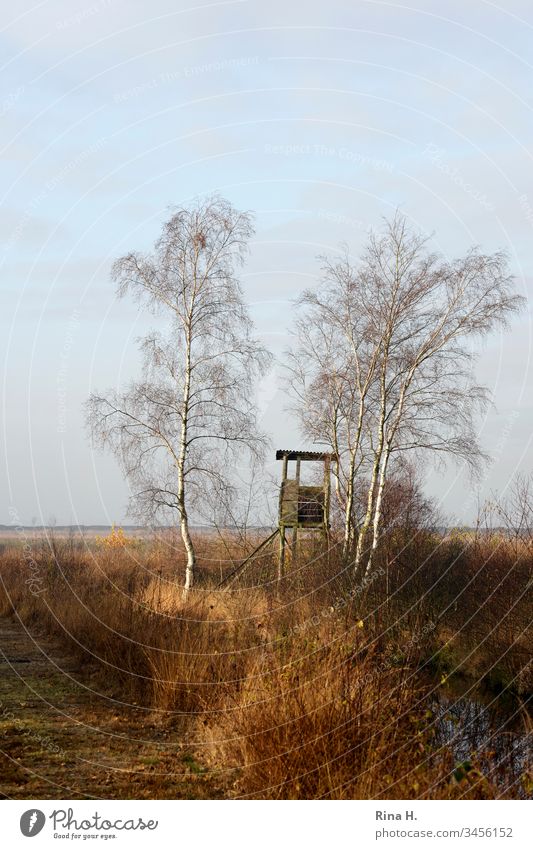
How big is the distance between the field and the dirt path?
27mm

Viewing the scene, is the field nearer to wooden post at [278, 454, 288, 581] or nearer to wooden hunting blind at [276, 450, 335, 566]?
wooden post at [278, 454, 288, 581]

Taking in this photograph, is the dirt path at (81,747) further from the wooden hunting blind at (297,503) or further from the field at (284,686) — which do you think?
the wooden hunting blind at (297,503)

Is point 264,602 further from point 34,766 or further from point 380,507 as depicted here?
point 34,766

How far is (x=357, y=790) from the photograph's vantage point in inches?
244

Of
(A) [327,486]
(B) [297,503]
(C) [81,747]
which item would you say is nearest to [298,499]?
(B) [297,503]

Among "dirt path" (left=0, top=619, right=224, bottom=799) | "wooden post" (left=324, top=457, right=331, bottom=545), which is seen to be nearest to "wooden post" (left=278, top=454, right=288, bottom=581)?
"wooden post" (left=324, top=457, right=331, bottom=545)

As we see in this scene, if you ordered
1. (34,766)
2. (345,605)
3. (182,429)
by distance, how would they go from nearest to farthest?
(34,766), (345,605), (182,429)

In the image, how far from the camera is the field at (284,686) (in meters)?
6.73

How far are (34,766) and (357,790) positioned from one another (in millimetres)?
3099

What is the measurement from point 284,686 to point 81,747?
2.28 m

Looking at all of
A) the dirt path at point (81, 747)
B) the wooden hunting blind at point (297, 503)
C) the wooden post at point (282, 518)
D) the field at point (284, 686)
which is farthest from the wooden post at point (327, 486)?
the dirt path at point (81, 747)

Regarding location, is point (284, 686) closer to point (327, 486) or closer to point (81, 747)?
point (81, 747)

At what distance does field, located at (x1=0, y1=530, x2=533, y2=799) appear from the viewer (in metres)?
6.73

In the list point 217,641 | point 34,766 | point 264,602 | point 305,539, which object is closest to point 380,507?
point 305,539
